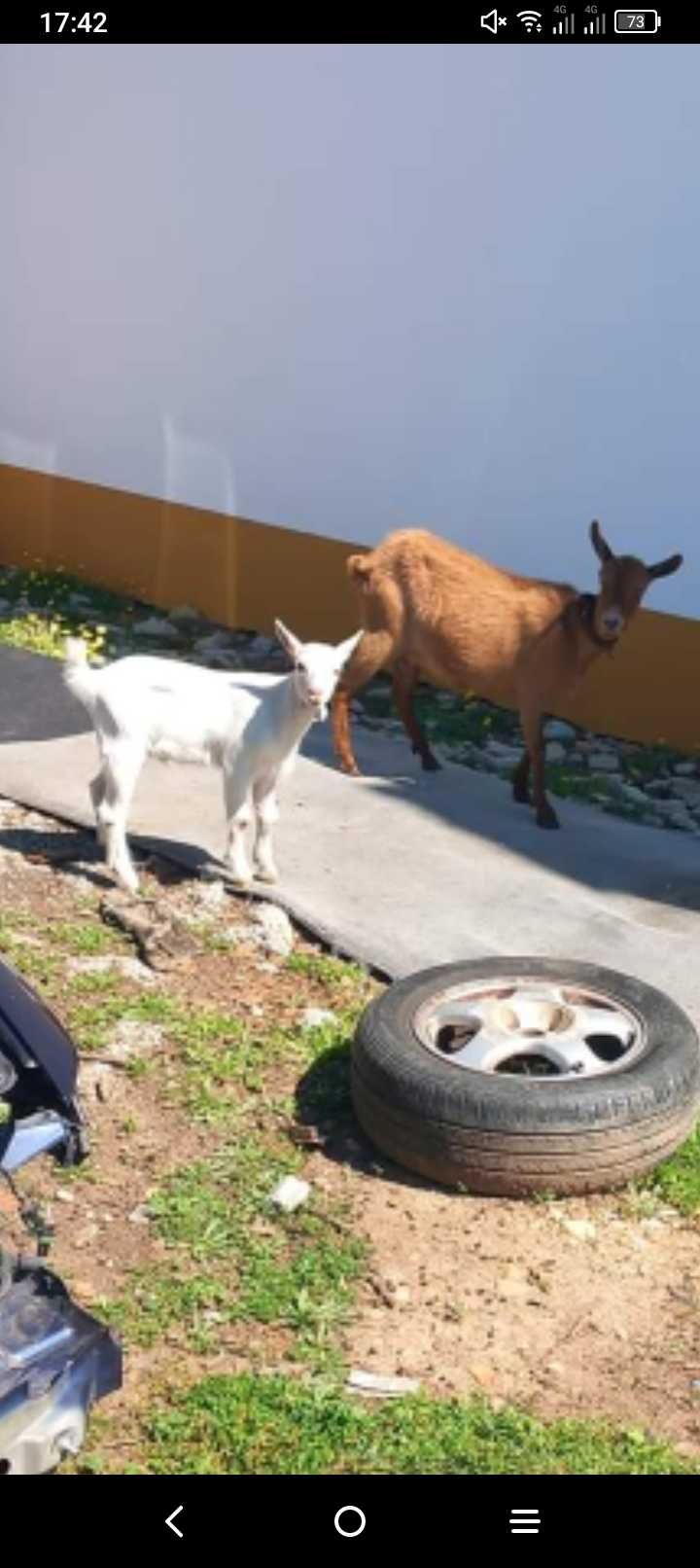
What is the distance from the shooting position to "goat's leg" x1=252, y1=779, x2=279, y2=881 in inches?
272

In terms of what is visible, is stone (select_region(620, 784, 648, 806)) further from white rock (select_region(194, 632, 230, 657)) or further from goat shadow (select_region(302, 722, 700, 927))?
white rock (select_region(194, 632, 230, 657))

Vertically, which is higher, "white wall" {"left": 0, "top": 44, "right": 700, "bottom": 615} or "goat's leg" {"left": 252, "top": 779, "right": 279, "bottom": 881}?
"white wall" {"left": 0, "top": 44, "right": 700, "bottom": 615}

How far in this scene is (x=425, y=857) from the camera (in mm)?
7363

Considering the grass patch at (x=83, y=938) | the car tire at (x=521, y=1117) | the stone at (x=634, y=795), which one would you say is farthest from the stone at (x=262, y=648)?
the car tire at (x=521, y=1117)

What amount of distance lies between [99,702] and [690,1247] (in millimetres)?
2737

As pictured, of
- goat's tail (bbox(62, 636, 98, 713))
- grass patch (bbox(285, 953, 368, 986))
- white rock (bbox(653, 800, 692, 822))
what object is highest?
goat's tail (bbox(62, 636, 98, 713))

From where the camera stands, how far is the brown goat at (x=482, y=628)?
8148 mm

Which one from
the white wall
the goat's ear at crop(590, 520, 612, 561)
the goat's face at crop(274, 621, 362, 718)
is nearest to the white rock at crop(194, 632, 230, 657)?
the white wall

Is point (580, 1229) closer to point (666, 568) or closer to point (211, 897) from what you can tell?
point (211, 897)

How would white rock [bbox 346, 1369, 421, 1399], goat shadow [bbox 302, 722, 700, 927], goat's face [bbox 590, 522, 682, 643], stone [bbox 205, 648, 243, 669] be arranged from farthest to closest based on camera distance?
stone [bbox 205, 648, 243, 669]
goat's face [bbox 590, 522, 682, 643]
goat shadow [bbox 302, 722, 700, 927]
white rock [bbox 346, 1369, 421, 1399]

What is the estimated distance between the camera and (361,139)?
32.5 feet
